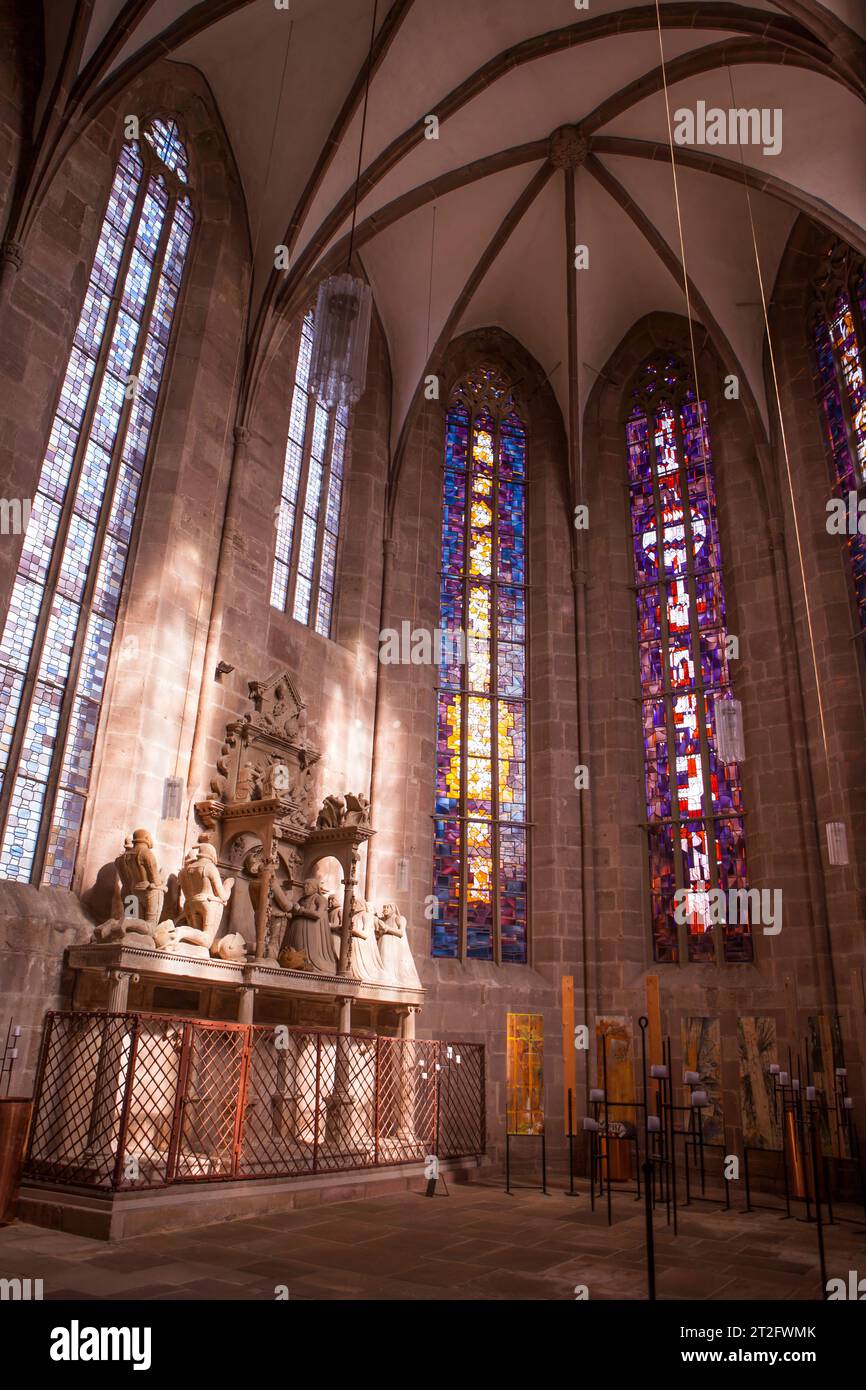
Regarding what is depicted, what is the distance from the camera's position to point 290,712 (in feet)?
44.3

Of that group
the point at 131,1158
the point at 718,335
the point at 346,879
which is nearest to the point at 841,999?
the point at 346,879

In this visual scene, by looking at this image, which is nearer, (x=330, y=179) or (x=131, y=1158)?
(x=131, y=1158)

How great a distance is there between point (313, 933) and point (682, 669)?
7.91 meters

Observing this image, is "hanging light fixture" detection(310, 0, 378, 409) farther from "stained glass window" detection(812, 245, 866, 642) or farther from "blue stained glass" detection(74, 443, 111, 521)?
"stained glass window" detection(812, 245, 866, 642)

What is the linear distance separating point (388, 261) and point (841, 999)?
1381 cm

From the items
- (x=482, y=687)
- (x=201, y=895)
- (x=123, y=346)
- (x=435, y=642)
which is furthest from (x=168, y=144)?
(x=201, y=895)

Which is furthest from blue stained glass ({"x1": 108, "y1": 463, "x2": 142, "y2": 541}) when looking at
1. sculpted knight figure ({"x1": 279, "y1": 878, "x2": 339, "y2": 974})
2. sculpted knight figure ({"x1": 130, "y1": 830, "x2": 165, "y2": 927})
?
sculpted knight figure ({"x1": 279, "y1": 878, "x2": 339, "y2": 974})

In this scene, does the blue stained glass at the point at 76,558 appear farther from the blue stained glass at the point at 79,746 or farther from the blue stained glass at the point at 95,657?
the blue stained glass at the point at 79,746

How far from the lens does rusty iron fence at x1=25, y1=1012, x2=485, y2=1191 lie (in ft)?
25.1

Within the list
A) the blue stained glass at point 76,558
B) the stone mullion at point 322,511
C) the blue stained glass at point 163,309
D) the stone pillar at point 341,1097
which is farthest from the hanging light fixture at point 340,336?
the stone pillar at point 341,1097

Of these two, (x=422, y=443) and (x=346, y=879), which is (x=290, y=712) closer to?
(x=346, y=879)

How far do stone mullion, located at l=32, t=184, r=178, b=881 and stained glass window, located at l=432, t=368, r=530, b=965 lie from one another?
6.48 m

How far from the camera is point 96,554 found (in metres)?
11.4

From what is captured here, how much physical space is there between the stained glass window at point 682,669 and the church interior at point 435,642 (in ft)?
0.27
